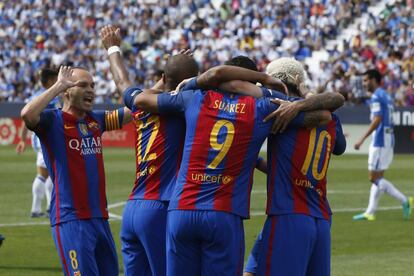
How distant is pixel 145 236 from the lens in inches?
321

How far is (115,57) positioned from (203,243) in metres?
1.82

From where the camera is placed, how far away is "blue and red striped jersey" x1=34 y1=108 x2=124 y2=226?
27.9 ft

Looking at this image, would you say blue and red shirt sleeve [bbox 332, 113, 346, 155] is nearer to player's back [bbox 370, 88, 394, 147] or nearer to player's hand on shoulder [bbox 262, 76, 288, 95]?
player's hand on shoulder [bbox 262, 76, 288, 95]

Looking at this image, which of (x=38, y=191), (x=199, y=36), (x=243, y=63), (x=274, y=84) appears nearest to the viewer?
(x=274, y=84)

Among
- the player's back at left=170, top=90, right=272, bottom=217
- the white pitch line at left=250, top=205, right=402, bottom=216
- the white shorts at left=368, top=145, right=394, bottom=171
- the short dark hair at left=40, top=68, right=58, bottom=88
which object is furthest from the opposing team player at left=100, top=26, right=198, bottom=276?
the white shorts at left=368, top=145, right=394, bottom=171

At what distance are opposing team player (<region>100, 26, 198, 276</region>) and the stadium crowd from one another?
3174cm

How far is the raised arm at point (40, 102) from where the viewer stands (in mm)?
8328

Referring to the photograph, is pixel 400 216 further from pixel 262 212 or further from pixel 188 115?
pixel 188 115

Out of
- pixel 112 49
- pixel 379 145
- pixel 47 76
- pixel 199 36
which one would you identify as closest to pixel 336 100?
pixel 112 49

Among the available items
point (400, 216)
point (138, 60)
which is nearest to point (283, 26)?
point (138, 60)

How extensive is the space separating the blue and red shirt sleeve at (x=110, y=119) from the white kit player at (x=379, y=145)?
974 cm

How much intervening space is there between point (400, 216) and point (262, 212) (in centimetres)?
243

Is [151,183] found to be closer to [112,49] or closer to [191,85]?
[191,85]

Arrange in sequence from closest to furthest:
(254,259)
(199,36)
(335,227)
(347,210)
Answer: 1. (254,259)
2. (335,227)
3. (347,210)
4. (199,36)
